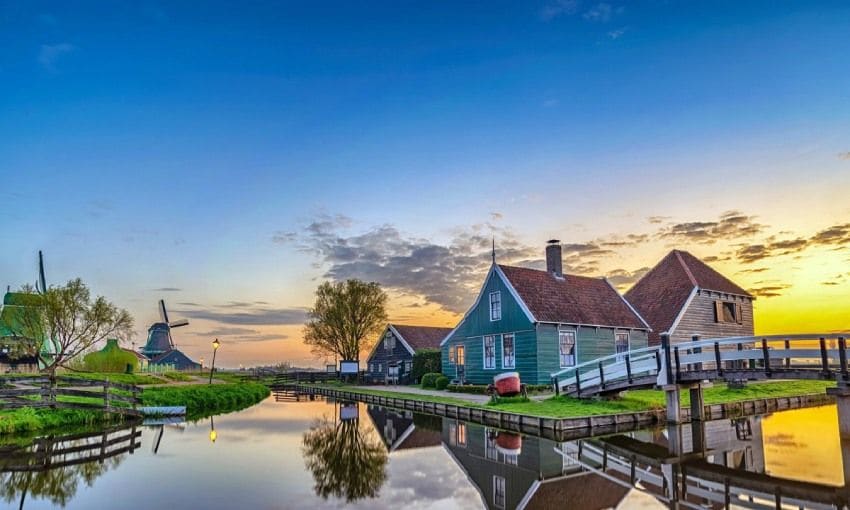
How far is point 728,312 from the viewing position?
114ft

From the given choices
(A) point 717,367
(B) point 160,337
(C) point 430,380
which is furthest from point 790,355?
(B) point 160,337

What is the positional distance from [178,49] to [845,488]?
77.1 ft

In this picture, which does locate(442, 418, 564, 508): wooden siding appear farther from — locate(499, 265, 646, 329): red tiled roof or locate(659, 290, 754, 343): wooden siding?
locate(659, 290, 754, 343): wooden siding

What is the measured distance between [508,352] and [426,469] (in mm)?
16241

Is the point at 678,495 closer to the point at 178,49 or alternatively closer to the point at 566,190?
the point at 566,190

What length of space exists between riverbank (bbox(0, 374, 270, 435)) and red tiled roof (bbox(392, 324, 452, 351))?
1161cm

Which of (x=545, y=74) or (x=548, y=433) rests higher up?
(x=545, y=74)

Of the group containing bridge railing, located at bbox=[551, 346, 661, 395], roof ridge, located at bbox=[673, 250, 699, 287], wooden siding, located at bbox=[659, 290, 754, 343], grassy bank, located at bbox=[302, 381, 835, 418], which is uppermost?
roof ridge, located at bbox=[673, 250, 699, 287]

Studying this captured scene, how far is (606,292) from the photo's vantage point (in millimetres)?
33531

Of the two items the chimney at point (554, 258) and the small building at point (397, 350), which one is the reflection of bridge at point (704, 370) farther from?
the small building at point (397, 350)

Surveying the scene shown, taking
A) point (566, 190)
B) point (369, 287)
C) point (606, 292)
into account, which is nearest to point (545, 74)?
point (566, 190)

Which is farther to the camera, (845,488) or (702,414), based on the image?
(702,414)

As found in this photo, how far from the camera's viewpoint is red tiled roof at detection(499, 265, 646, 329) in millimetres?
28502

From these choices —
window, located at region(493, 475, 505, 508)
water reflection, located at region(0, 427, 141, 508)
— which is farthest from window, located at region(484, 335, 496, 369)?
window, located at region(493, 475, 505, 508)
